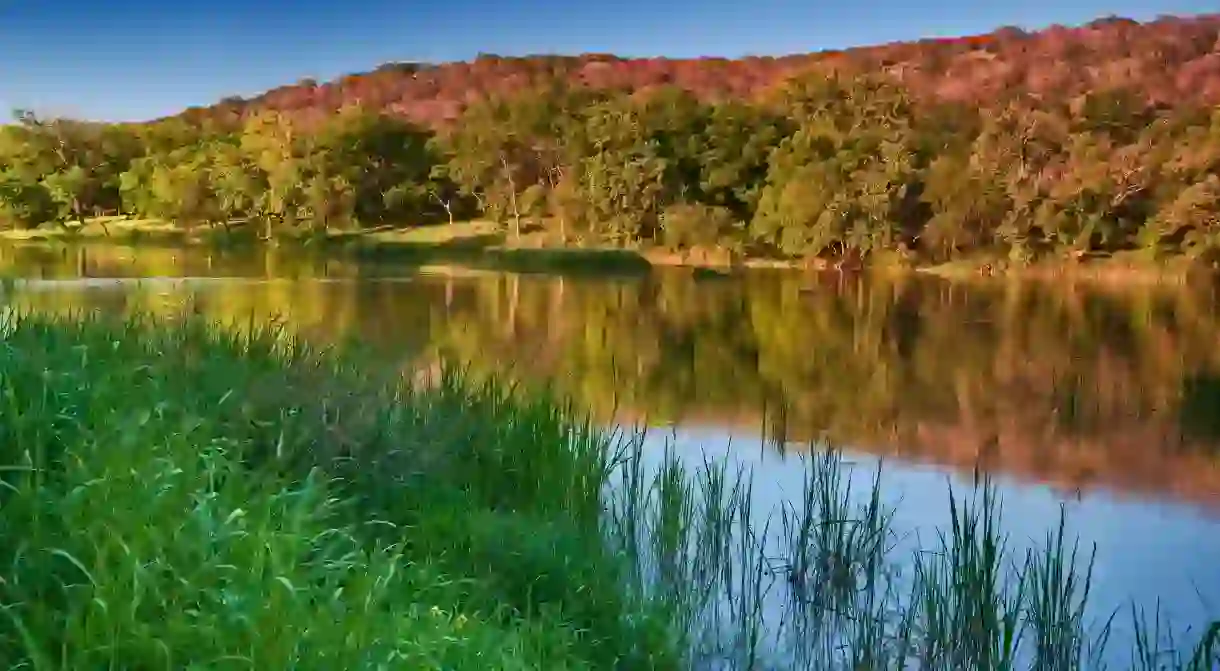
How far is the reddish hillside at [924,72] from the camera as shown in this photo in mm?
56781

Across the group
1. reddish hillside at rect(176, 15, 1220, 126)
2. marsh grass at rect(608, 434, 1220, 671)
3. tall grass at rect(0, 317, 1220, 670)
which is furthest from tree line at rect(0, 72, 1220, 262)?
marsh grass at rect(608, 434, 1220, 671)

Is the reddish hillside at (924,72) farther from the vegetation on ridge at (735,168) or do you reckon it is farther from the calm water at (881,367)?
the calm water at (881,367)

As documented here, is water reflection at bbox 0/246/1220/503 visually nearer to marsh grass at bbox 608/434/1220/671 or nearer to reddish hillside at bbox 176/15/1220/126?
marsh grass at bbox 608/434/1220/671

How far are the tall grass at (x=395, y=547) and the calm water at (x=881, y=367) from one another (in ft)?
4.20

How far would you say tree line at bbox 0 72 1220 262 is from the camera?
1479 inches

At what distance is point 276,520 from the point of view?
160 inches

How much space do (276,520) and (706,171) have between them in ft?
147

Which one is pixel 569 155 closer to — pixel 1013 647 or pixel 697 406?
pixel 697 406

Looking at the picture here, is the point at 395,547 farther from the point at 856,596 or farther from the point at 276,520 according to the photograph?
the point at 856,596

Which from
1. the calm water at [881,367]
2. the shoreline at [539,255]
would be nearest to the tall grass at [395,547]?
the calm water at [881,367]

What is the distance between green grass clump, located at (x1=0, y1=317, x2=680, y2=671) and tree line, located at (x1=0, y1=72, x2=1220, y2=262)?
30.1 m

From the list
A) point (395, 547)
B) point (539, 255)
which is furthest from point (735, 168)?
point (395, 547)

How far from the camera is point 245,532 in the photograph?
3.49m

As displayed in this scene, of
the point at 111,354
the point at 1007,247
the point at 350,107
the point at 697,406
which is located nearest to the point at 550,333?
the point at 697,406
